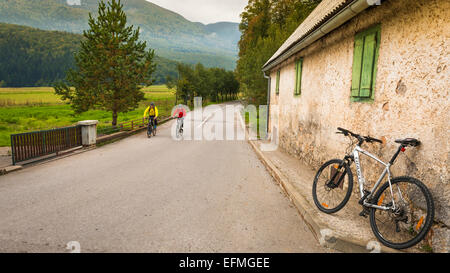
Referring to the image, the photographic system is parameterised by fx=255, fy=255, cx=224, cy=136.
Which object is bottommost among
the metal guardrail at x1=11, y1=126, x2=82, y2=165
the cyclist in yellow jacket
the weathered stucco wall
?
the metal guardrail at x1=11, y1=126, x2=82, y2=165

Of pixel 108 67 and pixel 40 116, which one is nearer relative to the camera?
pixel 108 67

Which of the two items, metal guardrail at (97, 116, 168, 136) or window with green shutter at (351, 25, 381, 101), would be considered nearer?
window with green shutter at (351, 25, 381, 101)

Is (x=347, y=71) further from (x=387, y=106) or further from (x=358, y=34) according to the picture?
(x=387, y=106)

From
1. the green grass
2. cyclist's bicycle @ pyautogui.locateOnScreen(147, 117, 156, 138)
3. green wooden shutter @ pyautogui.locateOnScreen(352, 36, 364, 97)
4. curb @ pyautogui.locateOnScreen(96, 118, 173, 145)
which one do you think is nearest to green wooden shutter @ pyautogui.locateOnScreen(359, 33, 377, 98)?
green wooden shutter @ pyautogui.locateOnScreen(352, 36, 364, 97)

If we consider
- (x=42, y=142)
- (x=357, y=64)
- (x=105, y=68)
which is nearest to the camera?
(x=357, y=64)

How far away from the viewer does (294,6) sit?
108 ft

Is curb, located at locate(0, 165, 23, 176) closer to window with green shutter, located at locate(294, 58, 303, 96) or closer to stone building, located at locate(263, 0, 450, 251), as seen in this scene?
stone building, located at locate(263, 0, 450, 251)

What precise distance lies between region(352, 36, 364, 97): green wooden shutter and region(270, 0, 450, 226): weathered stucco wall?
0.58ft

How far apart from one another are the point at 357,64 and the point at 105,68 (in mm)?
14645

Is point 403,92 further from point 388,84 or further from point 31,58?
point 31,58

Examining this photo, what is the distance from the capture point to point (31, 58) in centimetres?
11419

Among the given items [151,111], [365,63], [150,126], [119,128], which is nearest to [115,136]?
[119,128]

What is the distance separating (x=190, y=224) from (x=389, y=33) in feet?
13.8

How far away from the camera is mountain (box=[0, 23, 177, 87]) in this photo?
11069 centimetres
